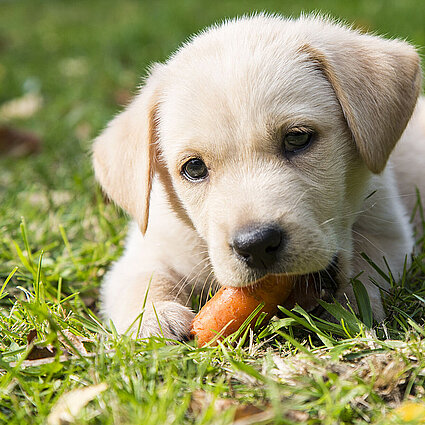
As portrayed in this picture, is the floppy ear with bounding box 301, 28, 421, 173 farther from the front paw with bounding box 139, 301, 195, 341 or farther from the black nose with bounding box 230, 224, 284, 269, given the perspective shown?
the front paw with bounding box 139, 301, 195, 341

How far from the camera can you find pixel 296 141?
3080 mm

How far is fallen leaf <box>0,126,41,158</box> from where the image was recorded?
623 centimetres

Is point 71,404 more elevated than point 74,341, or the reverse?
point 71,404

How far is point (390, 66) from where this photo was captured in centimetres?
327

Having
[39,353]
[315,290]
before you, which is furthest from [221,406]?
[315,290]

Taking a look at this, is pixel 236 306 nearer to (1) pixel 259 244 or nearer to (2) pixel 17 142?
(1) pixel 259 244

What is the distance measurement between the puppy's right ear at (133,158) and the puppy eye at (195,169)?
0.85ft

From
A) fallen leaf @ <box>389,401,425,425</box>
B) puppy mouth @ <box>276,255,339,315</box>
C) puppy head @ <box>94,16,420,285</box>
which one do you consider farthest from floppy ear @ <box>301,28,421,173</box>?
fallen leaf @ <box>389,401,425,425</box>

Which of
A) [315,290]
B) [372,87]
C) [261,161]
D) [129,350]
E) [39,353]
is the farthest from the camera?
[315,290]

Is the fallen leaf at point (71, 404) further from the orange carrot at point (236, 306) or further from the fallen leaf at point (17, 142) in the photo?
the fallen leaf at point (17, 142)

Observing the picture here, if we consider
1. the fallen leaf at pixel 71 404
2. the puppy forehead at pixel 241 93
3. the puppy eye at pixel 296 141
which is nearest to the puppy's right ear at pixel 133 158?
the puppy forehead at pixel 241 93

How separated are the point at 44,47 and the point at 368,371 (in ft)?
28.2

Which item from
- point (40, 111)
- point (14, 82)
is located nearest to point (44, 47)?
point (14, 82)

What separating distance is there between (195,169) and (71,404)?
1316mm
